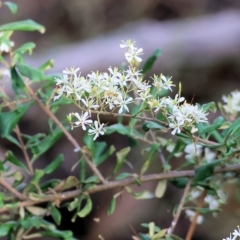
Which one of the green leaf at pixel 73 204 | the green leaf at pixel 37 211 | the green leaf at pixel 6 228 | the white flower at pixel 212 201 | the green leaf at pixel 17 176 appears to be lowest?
the white flower at pixel 212 201

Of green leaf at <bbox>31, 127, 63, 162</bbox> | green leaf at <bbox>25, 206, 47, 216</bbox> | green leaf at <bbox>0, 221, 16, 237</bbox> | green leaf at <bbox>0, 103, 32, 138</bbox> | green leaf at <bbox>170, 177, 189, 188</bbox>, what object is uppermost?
green leaf at <bbox>0, 103, 32, 138</bbox>

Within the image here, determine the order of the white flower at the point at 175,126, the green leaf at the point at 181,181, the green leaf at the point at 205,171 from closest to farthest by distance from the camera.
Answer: the white flower at the point at 175,126
the green leaf at the point at 205,171
the green leaf at the point at 181,181

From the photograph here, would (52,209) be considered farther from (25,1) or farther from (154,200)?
(25,1)

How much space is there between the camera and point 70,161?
4.14 ft

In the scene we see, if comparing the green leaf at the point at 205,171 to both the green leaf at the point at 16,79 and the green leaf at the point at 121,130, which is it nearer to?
the green leaf at the point at 121,130

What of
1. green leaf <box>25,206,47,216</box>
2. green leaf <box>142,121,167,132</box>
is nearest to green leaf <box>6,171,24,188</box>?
green leaf <box>25,206,47,216</box>

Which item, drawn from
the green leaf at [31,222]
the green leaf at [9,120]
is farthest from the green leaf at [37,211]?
the green leaf at [9,120]

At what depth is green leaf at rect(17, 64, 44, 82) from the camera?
1.93 ft

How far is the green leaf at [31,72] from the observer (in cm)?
59

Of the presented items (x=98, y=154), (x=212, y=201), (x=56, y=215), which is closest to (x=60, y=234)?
(x=56, y=215)

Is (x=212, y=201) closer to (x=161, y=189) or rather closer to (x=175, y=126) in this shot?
(x=161, y=189)

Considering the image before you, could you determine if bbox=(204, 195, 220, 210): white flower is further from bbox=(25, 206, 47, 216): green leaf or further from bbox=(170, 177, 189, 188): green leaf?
bbox=(25, 206, 47, 216): green leaf

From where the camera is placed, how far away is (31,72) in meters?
0.59

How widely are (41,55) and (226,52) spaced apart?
720 millimetres
